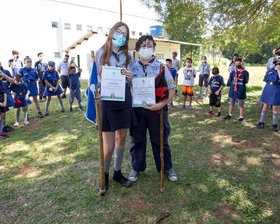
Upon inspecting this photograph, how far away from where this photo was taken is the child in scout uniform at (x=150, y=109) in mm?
2891

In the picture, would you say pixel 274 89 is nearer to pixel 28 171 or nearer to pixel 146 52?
pixel 146 52

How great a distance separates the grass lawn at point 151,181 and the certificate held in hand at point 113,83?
1448 millimetres

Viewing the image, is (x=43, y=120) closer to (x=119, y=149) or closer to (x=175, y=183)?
A: (x=119, y=149)

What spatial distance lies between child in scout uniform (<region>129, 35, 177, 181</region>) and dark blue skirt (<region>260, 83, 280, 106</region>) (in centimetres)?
351

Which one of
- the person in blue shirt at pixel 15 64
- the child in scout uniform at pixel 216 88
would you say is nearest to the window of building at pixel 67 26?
the person in blue shirt at pixel 15 64

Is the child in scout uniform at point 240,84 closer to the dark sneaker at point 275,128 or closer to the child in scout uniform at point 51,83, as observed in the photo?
the dark sneaker at point 275,128

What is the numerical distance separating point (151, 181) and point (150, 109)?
1217 mm

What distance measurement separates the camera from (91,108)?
9.69 ft

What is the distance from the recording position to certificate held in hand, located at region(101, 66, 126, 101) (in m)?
2.54

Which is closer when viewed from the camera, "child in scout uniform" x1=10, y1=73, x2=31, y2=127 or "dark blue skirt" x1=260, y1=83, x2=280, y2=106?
"dark blue skirt" x1=260, y1=83, x2=280, y2=106

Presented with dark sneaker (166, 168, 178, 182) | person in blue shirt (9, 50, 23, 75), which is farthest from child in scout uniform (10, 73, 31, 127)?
dark sneaker (166, 168, 178, 182)

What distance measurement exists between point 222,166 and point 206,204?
1.16m

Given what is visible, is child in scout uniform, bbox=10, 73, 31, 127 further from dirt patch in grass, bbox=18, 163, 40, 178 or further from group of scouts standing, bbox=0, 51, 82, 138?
dirt patch in grass, bbox=18, 163, 40, 178

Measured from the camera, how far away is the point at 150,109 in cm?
289
